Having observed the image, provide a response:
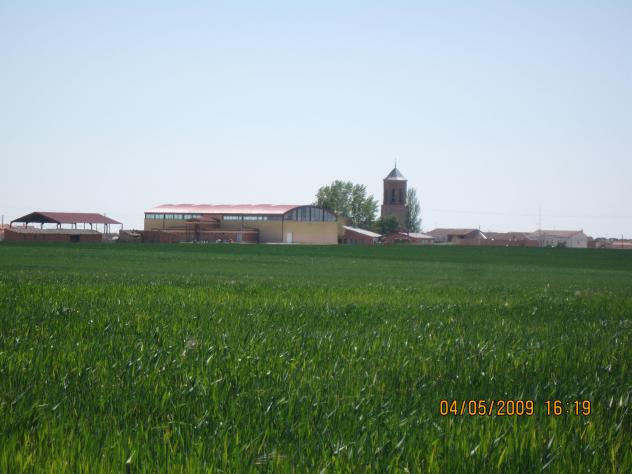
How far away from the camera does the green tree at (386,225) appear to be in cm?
16338

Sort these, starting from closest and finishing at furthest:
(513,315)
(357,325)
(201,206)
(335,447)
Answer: (335,447) < (357,325) < (513,315) < (201,206)

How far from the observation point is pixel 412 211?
186m

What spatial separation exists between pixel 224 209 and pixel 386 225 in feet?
175

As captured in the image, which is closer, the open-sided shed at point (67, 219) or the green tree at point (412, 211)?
the open-sided shed at point (67, 219)

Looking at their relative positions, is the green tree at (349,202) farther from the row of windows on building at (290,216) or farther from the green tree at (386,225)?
the row of windows on building at (290,216)

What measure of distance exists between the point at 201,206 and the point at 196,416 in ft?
390

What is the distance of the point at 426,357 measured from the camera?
813 cm

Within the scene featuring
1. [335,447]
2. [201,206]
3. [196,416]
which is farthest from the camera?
[201,206]

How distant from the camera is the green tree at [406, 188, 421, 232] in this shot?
18350 centimetres

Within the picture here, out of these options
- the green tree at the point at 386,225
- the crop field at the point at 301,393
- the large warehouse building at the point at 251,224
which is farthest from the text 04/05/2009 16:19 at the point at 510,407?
the green tree at the point at 386,225

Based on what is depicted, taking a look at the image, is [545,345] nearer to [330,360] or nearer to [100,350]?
[330,360]

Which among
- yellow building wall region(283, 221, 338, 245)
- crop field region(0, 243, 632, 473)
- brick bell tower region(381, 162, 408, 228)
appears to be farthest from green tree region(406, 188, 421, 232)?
crop field region(0, 243, 632, 473)

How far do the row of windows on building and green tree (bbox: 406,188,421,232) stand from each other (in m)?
69.4

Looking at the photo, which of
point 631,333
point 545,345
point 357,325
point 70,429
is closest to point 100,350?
point 70,429
